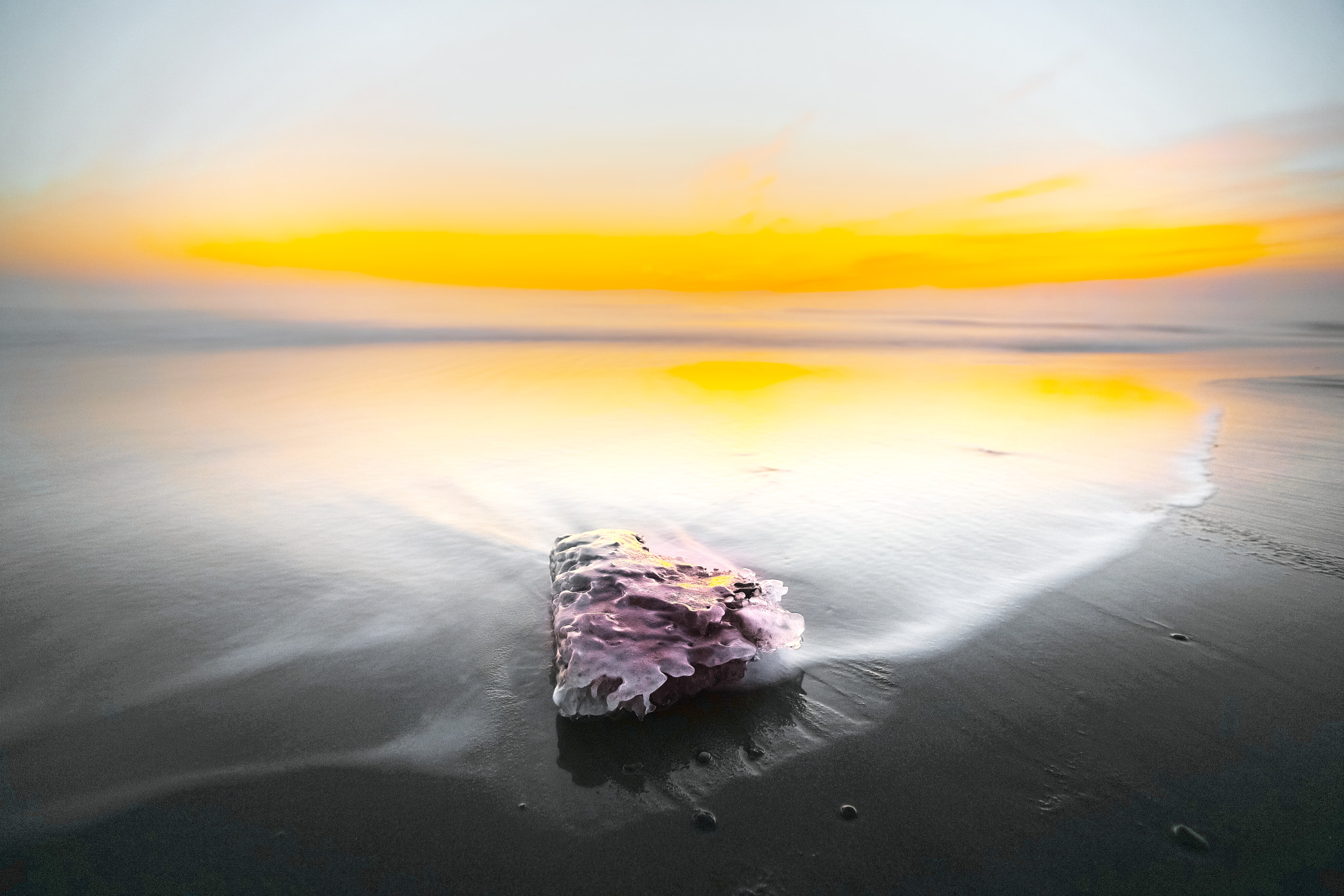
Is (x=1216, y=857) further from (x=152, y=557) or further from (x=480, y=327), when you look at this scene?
(x=480, y=327)

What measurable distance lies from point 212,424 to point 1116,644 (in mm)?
8975

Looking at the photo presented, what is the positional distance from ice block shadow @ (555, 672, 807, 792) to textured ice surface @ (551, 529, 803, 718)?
0.05 m

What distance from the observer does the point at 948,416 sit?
9.17 m

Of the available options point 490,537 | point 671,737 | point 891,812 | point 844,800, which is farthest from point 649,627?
point 490,537

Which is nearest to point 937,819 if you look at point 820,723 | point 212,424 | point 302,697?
point 820,723

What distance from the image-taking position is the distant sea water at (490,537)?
2301mm

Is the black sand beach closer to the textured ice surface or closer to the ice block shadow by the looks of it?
the ice block shadow

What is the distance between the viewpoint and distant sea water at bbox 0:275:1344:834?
2301mm

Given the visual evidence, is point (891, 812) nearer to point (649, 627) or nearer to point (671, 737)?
point (671, 737)

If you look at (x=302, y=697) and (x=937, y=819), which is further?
(x=302, y=697)

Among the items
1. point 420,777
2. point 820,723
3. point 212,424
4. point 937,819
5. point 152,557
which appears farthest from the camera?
point 212,424

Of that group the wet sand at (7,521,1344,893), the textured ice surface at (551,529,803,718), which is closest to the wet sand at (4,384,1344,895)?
the wet sand at (7,521,1344,893)

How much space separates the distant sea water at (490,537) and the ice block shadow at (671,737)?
0.01m

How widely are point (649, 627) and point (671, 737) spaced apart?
47 centimetres
